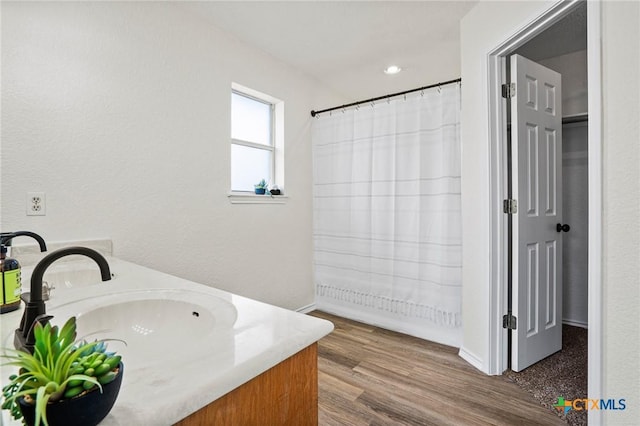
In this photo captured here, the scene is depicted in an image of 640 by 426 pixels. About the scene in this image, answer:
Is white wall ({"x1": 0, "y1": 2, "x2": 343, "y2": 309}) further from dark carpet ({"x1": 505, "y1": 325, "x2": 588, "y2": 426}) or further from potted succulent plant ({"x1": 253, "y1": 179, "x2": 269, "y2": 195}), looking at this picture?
dark carpet ({"x1": 505, "y1": 325, "x2": 588, "y2": 426})

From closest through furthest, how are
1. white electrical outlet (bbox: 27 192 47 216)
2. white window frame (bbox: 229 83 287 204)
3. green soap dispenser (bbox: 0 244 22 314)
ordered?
green soap dispenser (bbox: 0 244 22 314) → white electrical outlet (bbox: 27 192 47 216) → white window frame (bbox: 229 83 287 204)

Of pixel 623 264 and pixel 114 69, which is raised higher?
pixel 114 69

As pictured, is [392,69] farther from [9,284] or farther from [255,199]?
[9,284]

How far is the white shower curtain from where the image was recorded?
94.1 inches

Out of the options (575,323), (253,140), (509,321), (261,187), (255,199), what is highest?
(253,140)

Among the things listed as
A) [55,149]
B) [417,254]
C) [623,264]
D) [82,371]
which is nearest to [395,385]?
[417,254]

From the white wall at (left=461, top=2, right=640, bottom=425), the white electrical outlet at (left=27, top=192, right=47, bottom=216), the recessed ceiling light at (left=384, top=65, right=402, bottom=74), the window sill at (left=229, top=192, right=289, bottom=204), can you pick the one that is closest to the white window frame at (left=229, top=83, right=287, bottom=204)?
the window sill at (left=229, top=192, right=289, bottom=204)

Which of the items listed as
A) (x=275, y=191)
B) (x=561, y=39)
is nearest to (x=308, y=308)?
(x=275, y=191)

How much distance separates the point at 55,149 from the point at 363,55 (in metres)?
2.48

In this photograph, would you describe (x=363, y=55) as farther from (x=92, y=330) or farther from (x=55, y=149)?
(x=92, y=330)

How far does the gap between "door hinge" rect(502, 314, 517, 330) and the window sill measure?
2.03 m

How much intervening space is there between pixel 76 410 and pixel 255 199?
2309 mm

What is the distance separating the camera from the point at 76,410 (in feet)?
1.28

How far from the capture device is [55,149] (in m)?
1.55
